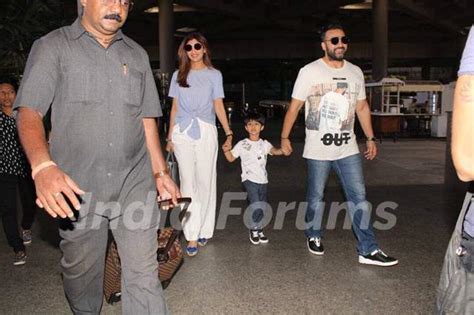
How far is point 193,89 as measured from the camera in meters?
5.77

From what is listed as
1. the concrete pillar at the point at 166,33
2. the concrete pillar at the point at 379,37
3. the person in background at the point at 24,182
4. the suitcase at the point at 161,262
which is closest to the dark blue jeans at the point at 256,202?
the suitcase at the point at 161,262

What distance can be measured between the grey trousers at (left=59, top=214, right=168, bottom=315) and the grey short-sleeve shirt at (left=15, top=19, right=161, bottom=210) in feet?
0.74

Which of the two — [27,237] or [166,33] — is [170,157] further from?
[166,33]

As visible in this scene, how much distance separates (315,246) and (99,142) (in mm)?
3308

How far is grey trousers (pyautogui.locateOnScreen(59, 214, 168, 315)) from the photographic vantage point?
10.4 feet

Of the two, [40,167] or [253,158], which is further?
A: [253,158]

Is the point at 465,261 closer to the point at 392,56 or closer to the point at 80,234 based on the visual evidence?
the point at 80,234

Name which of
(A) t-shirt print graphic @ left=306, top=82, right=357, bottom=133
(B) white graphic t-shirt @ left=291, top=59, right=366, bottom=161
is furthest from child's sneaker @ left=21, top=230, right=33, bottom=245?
(A) t-shirt print graphic @ left=306, top=82, right=357, bottom=133

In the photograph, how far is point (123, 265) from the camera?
325 centimetres

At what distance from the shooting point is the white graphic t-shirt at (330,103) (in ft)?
17.7

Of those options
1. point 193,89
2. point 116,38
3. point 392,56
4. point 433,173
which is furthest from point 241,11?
point 116,38

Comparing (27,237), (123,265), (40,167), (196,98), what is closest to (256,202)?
(196,98)

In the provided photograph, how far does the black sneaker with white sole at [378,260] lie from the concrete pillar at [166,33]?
2569cm

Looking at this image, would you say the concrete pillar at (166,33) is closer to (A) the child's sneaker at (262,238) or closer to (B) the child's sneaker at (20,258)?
(A) the child's sneaker at (262,238)
